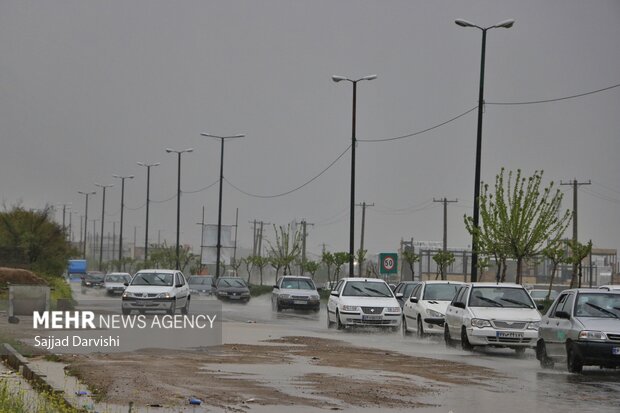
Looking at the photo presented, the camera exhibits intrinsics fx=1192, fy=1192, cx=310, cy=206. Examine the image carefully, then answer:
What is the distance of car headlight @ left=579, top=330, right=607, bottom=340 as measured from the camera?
19859mm

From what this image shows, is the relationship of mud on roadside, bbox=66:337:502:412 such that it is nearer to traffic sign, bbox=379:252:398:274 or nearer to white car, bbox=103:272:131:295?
traffic sign, bbox=379:252:398:274

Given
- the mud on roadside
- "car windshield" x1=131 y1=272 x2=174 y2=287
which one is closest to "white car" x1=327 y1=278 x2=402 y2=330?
"car windshield" x1=131 y1=272 x2=174 y2=287

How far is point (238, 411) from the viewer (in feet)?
42.8

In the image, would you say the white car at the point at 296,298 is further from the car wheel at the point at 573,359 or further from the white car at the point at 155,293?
the car wheel at the point at 573,359

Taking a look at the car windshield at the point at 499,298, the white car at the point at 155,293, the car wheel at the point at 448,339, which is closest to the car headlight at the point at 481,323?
the car windshield at the point at 499,298

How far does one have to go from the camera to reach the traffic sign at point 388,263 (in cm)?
5581

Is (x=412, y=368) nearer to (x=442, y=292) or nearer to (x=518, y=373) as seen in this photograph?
(x=518, y=373)

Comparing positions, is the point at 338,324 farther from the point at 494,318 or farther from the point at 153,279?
the point at 494,318

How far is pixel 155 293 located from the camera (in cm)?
3866

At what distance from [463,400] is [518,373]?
217 inches

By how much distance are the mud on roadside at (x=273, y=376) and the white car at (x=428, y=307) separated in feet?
22.9

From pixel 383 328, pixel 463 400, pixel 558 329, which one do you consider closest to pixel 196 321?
pixel 383 328

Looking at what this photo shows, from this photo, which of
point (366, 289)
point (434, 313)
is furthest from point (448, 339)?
point (366, 289)

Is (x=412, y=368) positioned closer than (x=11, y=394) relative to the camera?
A: No
